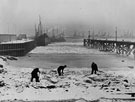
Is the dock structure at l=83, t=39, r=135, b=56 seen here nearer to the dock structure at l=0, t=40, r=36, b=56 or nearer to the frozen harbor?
the frozen harbor

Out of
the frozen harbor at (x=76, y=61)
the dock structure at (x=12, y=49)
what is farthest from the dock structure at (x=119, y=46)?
the dock structure at (x=12, y=49)

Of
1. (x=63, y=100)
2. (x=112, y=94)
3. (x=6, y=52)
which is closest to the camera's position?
(x=63, y=100)

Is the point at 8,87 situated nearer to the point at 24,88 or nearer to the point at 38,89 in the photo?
the point at 24,88

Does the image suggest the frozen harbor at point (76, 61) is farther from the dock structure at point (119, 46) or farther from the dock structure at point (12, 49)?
the dock structure at point (119, 46)

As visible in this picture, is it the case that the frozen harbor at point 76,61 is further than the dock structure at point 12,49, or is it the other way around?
the dock structure at point 12,49

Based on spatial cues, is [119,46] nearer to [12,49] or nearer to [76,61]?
[76,61]

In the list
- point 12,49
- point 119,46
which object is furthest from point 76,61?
point 119,46

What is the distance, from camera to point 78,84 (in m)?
15.0

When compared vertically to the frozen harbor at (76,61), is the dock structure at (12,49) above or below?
above

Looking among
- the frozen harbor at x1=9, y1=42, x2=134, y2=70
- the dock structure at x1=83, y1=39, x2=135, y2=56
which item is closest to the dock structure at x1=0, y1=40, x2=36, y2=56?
the frozen harbor at x1=9, y1=42, x2=134, y2=70

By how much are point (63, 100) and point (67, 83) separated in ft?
13.2

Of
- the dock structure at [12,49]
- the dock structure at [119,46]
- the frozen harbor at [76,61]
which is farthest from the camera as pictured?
the dock structure at [119,46]

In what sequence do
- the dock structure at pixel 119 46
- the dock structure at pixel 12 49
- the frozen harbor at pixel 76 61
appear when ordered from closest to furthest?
the frozen harbor at pixel 76 61 → the dock structure at pixel 12 49 → the dock structure at pixel 119 46

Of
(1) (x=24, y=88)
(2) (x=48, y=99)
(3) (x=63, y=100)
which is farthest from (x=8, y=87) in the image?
(3) (x=63, y=100)
